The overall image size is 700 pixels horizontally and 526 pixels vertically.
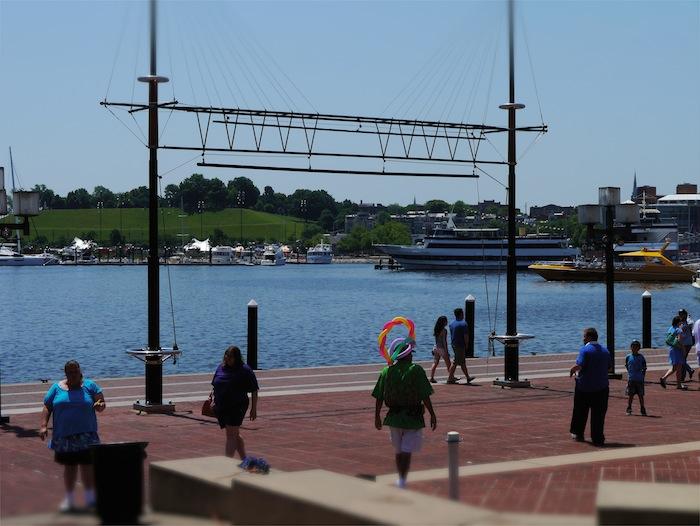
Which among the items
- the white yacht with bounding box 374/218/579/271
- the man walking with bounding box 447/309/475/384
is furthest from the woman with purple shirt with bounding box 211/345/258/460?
the white yacht with bounding box 374/218/579/271

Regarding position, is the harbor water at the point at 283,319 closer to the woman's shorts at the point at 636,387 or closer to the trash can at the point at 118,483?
the woman's shorts at the point at 636,387

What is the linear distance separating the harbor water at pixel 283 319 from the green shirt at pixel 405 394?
37.2 ft

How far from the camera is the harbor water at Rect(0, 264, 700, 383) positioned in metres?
47.6

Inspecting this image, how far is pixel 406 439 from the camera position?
12.6m

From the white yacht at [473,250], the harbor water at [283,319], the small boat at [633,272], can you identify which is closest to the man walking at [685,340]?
the harbor water at [283,319]

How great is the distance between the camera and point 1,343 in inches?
2179

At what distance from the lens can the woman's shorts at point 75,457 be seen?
37.6 ft

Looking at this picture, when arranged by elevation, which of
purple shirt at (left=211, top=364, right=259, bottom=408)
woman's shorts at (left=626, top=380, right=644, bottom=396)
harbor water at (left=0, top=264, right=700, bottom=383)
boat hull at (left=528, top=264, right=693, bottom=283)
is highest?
purple shirt at (left=211, top=364, right=259, bottom=408)

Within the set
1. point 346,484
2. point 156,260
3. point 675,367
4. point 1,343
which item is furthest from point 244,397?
point 1,343

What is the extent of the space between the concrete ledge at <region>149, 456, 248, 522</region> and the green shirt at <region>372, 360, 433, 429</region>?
2.46 m

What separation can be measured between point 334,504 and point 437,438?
8.45m

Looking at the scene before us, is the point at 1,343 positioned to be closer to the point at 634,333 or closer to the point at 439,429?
the point at 634,333

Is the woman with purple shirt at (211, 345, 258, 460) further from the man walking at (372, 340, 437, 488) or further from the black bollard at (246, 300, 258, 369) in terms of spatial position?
the black bollard at (246, 300, 258, 369)

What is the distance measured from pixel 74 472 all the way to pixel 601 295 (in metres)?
105
